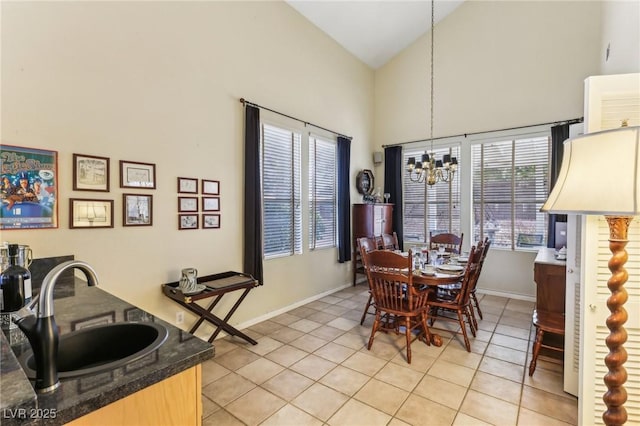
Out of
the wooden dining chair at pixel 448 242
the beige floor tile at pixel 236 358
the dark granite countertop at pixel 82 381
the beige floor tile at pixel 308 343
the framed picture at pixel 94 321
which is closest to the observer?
the dark granite countertop at pixel 82 381

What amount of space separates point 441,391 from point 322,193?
3125 mm

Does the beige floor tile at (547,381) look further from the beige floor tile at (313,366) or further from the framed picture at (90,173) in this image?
the framed picture at (90,173)

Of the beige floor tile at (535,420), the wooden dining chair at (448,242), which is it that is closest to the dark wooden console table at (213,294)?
the beige floor tile at (535,420)

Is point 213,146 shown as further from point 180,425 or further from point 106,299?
point 180,425

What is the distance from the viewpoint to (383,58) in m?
5.74

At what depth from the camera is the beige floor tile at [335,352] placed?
2.87m

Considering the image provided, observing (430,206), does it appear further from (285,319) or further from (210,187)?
(210,187)

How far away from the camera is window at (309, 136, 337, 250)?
15.1ft

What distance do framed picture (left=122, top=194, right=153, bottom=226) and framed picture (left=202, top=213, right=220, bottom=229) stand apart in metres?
0.54

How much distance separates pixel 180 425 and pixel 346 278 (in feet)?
14.7

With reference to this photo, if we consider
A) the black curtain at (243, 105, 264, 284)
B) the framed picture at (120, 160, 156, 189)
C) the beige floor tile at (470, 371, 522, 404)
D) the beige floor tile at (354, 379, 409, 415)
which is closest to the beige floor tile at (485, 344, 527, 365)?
the beige floor tile at (470, 371, 522, 404)

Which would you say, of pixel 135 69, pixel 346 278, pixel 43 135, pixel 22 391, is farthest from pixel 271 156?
pixel 22 391

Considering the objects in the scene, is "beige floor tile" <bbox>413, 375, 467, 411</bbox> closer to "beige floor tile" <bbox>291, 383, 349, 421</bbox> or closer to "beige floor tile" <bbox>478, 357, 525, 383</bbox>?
"beige floor tile" <bbox>478, 357, 525, 383</bbox>

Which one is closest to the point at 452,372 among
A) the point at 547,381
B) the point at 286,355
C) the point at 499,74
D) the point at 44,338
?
the point at 547,381
